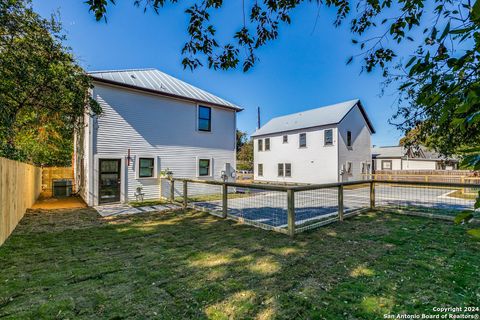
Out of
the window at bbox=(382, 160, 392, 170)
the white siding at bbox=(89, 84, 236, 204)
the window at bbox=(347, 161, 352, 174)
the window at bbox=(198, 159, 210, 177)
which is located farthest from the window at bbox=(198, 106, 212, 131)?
the window at bbox=(382, 160, 392, 170)

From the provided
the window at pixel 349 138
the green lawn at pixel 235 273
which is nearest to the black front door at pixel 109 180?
the green lawn at pixel 235 273

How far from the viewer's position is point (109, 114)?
34.2 feet

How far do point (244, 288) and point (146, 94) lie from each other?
10682 millimetres

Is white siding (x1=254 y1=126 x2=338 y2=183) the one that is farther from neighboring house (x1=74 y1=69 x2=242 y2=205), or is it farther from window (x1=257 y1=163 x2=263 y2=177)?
neighboring house (x1=74 y1=69 x2=242 y2=205)

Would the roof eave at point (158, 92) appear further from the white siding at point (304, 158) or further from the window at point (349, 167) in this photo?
the window at point (349, 167)

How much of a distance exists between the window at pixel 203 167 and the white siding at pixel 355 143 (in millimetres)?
11157

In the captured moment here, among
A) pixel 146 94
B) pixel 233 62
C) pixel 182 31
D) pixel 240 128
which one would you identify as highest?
pixel 240 128

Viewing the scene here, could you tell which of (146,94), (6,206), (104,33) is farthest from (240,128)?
(6,206)

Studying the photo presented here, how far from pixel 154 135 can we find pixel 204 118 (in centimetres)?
302

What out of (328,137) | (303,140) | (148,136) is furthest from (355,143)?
(148,136)

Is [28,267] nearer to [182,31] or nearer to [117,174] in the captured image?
[182,31]

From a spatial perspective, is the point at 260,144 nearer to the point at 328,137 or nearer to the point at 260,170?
the point at 260,170

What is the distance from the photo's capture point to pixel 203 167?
1334cm

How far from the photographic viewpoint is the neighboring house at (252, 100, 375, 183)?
63.5 feet
